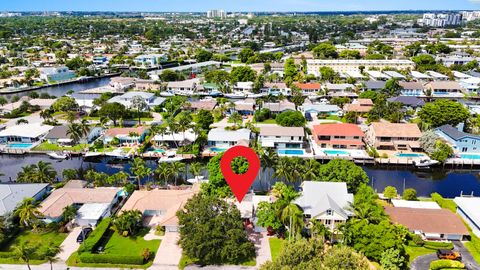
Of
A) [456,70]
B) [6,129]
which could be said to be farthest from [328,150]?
[456,70]

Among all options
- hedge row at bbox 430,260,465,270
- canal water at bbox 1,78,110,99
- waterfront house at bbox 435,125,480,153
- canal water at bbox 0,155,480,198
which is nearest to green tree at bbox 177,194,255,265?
canal water at bbox 0,155,480,198

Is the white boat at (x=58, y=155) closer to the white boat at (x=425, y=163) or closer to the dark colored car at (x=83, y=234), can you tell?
the dark colored car at (x=83, y=234)

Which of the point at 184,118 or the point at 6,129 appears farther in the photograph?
the point at 6,129

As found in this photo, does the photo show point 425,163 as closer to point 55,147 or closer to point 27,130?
point 55,147

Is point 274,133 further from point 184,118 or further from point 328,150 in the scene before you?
point 184,118

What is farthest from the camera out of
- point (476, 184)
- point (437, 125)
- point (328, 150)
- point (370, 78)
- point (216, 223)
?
point (370, 78)

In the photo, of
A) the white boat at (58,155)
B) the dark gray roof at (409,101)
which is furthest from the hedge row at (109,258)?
the dark gray roof at (409,101)
